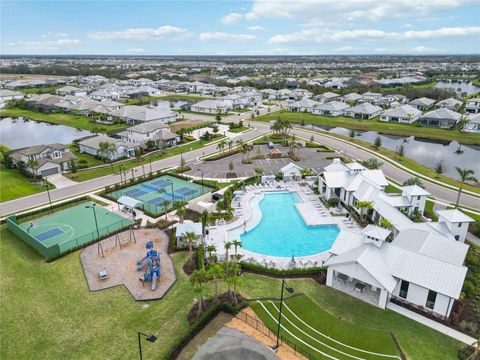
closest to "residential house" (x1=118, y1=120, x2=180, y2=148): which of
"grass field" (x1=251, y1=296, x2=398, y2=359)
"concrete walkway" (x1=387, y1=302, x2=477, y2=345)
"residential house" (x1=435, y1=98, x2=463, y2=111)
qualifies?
"grass field" (x1=251, y1=296, x2=398, y2=359)

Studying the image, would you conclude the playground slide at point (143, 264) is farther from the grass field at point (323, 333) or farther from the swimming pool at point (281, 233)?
the grass field at point (323, 333)

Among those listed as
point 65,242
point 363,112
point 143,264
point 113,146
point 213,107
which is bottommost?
point 65,242

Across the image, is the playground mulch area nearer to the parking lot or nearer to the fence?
the fence

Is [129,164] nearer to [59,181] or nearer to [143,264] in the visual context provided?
[59,181]

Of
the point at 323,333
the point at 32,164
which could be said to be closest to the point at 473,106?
the point at 323,333

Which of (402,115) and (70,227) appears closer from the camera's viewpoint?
(70,227)
